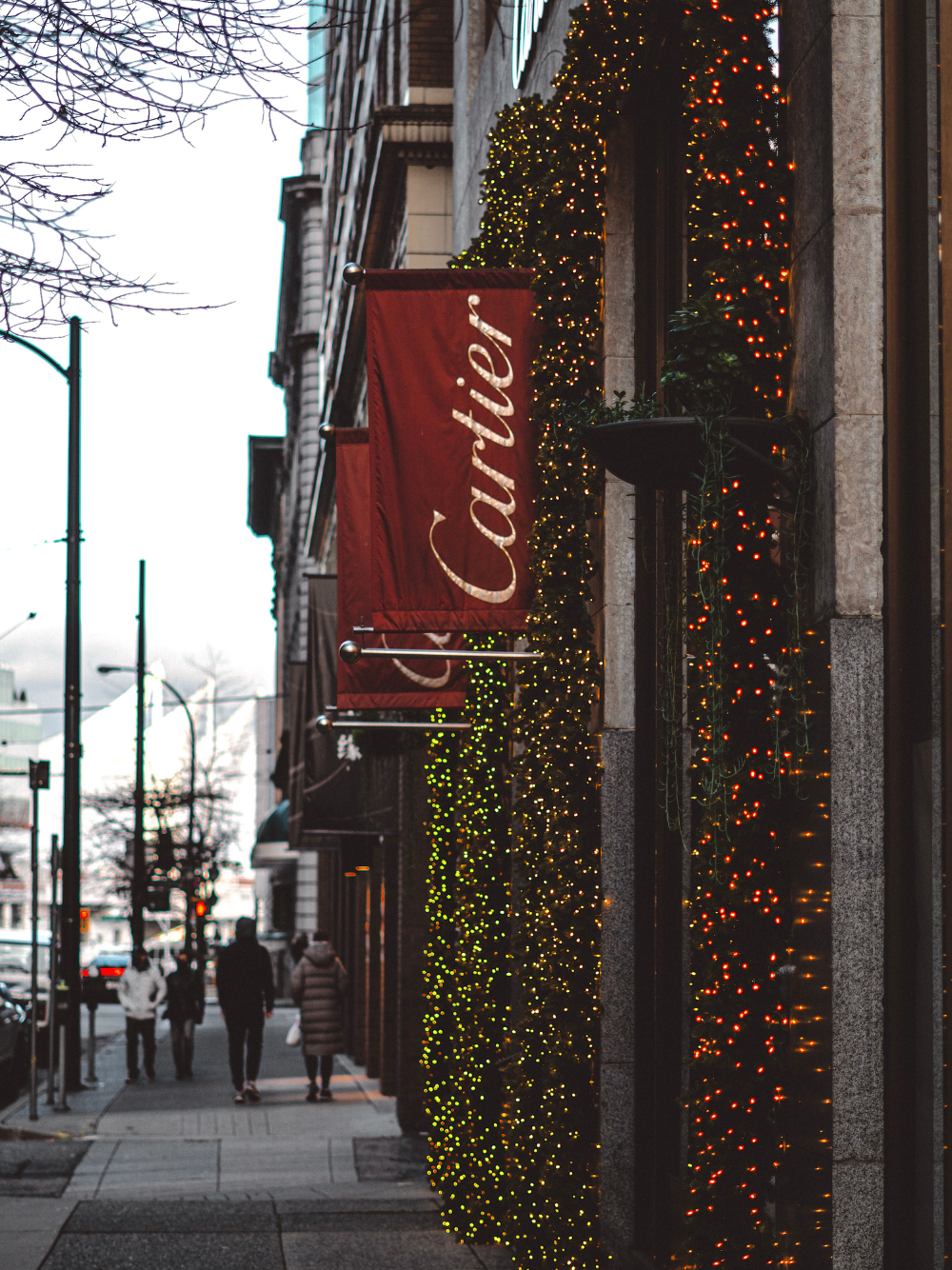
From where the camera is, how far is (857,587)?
542cm

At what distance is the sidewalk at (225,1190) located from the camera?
9.99 metres

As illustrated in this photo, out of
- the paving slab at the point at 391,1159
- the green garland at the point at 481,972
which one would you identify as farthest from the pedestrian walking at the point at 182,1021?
the green garland at the point at 481,972

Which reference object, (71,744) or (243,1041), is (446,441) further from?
(71,744)

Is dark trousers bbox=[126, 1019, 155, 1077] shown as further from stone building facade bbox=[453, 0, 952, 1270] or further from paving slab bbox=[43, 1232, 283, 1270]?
stone building facade bbox=[453, 0, 952, 1270]

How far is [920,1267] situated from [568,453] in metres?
4.51

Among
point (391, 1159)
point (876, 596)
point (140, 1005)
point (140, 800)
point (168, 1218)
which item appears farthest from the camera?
point (140, 800)

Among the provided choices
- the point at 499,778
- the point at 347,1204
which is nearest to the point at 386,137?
the point at 499,778

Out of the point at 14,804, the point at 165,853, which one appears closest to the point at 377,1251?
the point at 165,853

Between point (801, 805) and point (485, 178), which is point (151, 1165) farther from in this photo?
point (801, 805)

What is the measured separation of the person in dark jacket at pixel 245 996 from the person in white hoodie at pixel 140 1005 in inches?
113

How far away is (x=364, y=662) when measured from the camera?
12.3 metres

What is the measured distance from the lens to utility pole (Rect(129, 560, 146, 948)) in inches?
1180

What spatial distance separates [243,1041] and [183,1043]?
10.3 feet

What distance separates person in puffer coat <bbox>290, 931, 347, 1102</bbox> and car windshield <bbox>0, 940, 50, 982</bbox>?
34.2 feet
